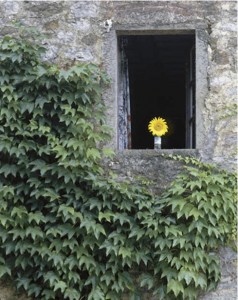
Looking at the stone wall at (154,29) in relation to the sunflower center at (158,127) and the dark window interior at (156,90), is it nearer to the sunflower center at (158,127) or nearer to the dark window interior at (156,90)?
the sunflower center at (158,127)

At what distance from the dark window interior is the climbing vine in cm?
195

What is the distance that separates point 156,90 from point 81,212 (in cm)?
415

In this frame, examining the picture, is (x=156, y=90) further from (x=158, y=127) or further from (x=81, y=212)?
(x=81, y=212)

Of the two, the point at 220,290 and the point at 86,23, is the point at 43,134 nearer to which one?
the point at 86,23

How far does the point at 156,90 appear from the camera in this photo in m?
8.84

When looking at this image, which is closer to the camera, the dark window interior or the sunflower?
the sunflower

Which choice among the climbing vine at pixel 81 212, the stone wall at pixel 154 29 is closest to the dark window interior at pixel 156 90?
the stone wall at pixel 154 29

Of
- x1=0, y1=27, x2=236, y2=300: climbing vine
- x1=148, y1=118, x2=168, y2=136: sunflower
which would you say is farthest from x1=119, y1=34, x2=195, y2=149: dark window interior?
x1=0, y1=27, x2=236, y2=300: climbing vine

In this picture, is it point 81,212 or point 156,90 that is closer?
point 81,212

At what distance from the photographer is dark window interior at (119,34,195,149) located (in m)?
7.14

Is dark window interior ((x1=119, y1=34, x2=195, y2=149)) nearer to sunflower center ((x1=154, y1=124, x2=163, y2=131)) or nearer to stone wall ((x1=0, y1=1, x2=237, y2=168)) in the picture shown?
stone wall ((x1=0, y1=1, x2=237, y2=168))

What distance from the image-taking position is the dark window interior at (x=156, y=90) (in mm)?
7145

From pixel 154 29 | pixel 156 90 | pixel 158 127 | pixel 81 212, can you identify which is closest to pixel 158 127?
pixel 158 127

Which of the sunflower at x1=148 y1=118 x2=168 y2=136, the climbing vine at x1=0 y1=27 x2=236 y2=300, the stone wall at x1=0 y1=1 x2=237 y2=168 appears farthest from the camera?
the sunflower at x1=148 y1=118 x2=168 y2=136
